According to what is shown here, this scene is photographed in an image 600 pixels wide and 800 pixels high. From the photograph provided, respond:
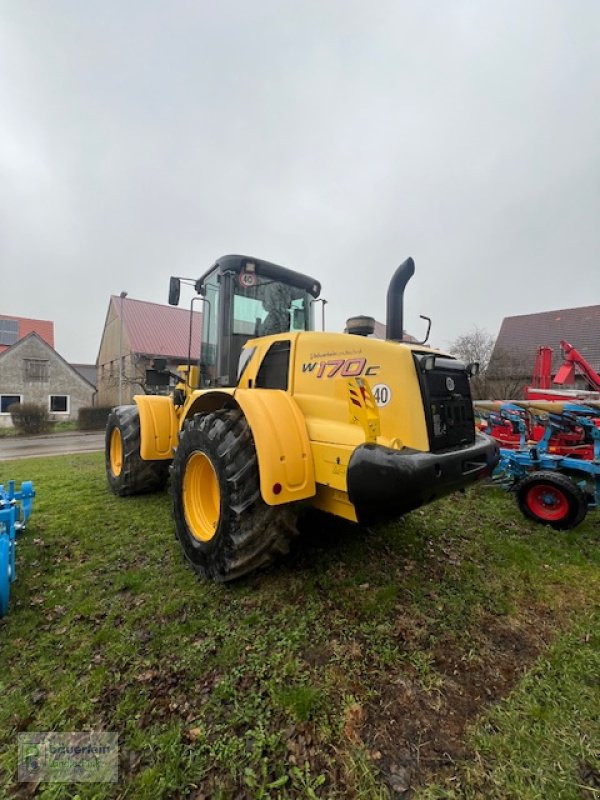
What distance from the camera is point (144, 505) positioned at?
480 centimetres

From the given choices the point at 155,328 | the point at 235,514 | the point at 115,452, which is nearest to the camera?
the point at 235,514

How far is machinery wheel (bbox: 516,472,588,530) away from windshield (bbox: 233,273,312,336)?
2.98 m

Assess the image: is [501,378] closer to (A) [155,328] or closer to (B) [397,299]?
(B) [397,299]

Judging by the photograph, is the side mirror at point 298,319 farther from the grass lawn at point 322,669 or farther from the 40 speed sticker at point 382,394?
the grass lawn at point 322,669

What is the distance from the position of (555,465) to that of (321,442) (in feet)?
11.3

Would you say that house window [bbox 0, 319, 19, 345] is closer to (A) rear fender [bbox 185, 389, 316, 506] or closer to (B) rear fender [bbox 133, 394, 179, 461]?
(B) rear fender [bbox 133, 394, 179, 461]

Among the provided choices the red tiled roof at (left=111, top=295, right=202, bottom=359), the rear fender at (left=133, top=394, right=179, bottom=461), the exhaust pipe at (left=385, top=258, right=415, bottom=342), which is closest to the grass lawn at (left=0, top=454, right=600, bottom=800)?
the rear fender at (left=133, top=394, right=179, bottom=461)

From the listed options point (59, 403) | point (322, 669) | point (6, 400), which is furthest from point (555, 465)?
point (6, 400)

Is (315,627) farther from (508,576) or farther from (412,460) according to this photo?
(508,576)

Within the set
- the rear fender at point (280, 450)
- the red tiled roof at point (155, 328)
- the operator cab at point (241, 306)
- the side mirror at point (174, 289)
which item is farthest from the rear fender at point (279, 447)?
the red tiled roof at point (155, 328)

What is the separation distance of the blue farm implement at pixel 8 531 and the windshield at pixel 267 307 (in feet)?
7.75

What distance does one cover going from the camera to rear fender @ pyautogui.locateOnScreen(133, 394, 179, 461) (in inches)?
178

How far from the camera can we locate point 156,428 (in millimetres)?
4547

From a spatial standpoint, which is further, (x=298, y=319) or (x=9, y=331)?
(x=9, y=331)
